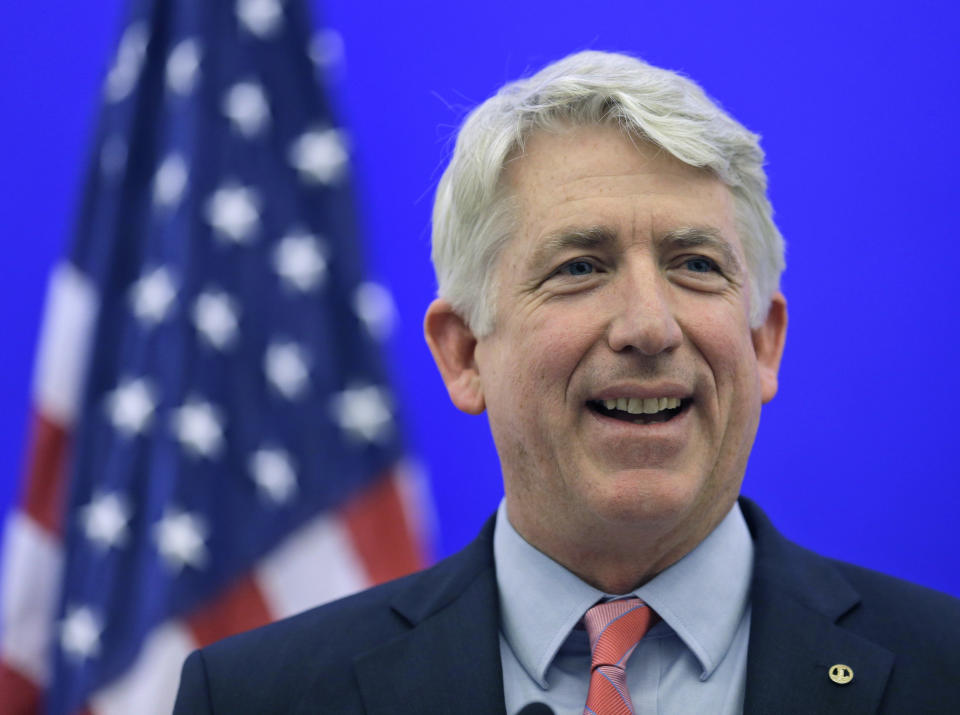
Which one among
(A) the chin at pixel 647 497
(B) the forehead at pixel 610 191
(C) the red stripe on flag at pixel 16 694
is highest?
(B) the forehead at pixel 610 191

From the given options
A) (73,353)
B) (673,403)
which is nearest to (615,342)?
(673,403)

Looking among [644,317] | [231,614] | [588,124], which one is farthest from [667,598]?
[231,614]

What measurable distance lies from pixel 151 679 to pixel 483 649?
1112 millimetres

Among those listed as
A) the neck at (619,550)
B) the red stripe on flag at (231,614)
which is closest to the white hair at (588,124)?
the neck at (619,550)

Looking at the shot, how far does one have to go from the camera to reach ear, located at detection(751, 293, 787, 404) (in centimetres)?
161

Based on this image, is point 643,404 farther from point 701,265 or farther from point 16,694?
point 16,694

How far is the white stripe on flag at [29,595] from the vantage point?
233cm

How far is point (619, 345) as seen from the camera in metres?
1.38

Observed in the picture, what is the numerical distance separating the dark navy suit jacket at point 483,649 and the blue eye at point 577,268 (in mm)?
500

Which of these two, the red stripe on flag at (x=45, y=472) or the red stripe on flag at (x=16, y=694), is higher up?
the red stripe on flag at (x=45, y=472)

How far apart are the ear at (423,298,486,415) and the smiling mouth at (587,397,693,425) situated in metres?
0.28

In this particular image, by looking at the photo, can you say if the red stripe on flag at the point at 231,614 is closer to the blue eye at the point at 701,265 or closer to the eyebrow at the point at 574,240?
the eyebrow at the point at 574,240

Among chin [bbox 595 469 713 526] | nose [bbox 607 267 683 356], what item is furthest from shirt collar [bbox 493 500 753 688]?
nose [bbox 607 267 683 356]

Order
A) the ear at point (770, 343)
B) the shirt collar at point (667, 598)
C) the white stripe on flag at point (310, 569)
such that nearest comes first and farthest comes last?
the shirt collar at point (667, 598), the ear at point (770, 343), the white stripe on flag at point (310, 569)
